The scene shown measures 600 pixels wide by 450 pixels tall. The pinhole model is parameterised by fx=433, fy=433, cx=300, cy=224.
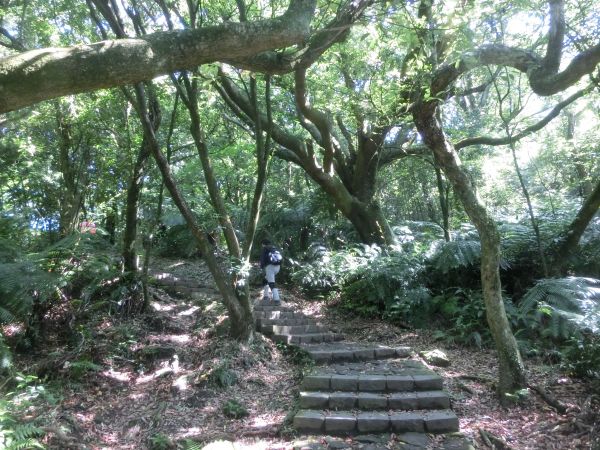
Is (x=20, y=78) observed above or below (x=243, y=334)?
above

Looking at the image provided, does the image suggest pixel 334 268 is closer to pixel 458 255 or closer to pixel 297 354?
pixel 458 255

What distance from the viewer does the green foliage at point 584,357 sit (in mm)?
5210

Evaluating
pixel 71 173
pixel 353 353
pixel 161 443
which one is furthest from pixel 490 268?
pixel 71 173

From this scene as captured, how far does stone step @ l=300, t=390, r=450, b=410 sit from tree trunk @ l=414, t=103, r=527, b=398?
82cm

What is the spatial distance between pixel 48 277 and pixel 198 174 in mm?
5494

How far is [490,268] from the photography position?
215 inches

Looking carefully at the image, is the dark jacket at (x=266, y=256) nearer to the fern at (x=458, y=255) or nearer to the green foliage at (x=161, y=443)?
the fern at (x=458, y=255)

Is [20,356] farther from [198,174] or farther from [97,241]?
[198,174]

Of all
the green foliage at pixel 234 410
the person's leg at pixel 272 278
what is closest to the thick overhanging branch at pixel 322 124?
the person's leg at pixel 272 278

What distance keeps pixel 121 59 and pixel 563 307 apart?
6.12 m

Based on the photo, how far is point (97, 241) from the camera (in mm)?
7289

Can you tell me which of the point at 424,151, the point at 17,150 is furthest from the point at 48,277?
the point at 424,151

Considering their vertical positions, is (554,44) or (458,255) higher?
(554,44)

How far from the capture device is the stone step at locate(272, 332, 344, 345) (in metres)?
7.51
